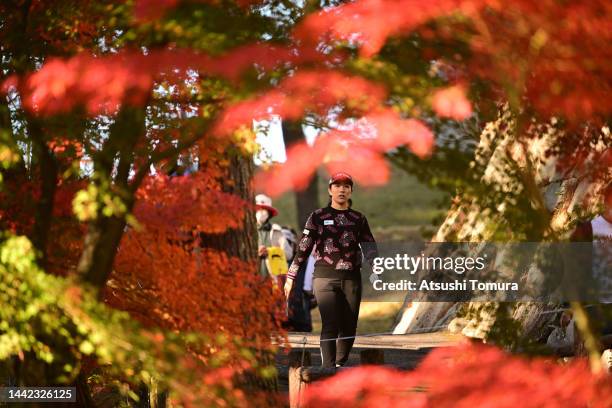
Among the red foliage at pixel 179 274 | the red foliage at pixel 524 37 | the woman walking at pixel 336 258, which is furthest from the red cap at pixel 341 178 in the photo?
the red foliage at pixel 524 37

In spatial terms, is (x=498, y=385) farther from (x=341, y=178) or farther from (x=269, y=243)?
(x=269, y=243)

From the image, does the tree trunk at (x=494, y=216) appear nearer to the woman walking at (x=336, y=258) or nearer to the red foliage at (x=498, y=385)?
the woman walking at (x=336, y=258)

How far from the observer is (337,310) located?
8.61m

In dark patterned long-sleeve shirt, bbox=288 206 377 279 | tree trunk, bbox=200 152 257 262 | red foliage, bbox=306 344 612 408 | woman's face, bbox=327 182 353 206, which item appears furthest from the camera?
tree trunk, bbox=200 152 257 262

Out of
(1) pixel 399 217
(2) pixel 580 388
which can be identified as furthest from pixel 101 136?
(1) pixel 399 217

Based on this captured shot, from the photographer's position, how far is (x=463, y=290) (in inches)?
515

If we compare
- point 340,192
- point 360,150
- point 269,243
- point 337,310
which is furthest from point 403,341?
point 360,150

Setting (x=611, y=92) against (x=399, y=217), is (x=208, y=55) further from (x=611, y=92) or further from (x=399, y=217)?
(x=399, y=217)

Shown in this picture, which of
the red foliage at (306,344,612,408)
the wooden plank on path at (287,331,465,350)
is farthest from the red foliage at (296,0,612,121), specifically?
the wooden plank on path at (287,331,465,350)

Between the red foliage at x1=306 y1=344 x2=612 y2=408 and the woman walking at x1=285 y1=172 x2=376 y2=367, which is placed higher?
the woman walking at x1=285 y1=172 x2=376 y2=367

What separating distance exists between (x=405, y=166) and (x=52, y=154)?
247 centimetres

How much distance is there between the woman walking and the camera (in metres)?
8.50

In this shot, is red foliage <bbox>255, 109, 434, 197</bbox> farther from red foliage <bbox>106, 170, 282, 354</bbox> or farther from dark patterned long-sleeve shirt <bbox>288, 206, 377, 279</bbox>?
dark patterned long-sleeve shirt <bbox>288, 206, 377, 279</bbox>

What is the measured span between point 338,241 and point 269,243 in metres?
4.89
